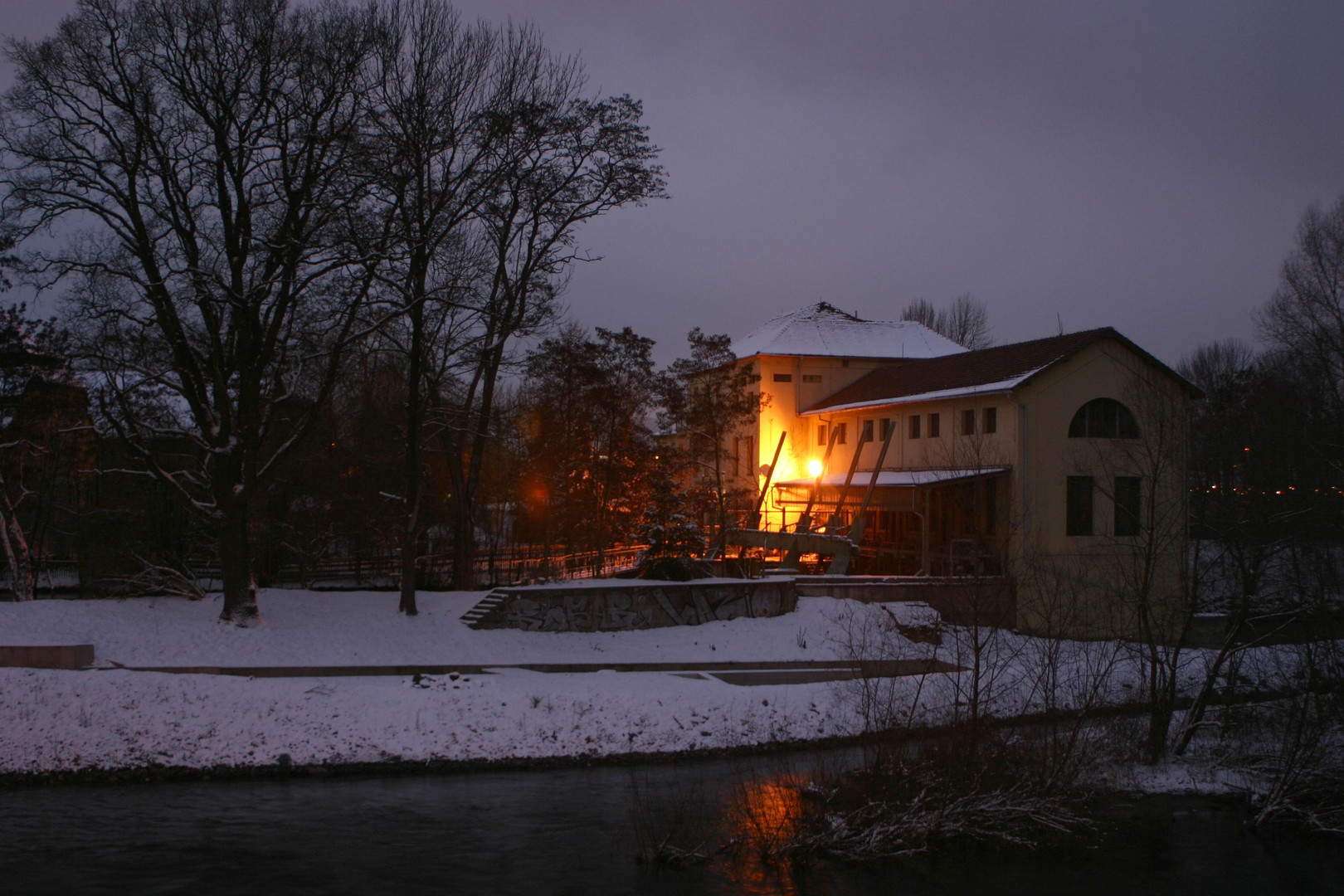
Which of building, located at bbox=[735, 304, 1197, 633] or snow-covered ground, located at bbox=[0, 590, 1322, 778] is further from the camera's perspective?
building, located at bbox=[735, 304, 1197, 633]

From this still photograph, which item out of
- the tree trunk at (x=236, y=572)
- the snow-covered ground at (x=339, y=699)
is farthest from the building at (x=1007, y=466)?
the tree trunk at (x=236, y=572)

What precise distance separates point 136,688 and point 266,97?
12.5 meters

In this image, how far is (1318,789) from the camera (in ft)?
49.4

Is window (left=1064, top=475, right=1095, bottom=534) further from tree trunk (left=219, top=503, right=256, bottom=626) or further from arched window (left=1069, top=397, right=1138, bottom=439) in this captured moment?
tree trunk (left=219, top=503, right=256, bottom=626)

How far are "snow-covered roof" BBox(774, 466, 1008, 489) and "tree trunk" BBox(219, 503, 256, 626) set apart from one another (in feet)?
58.9

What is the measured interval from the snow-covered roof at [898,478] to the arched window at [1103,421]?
3.00m

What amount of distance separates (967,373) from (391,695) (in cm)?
2405

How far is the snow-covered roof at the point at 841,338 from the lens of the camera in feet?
148

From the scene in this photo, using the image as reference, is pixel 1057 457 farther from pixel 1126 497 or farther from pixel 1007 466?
pixel 1126 497

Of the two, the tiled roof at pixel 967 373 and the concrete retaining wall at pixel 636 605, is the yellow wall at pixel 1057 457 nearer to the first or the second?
→ the tiled roof at pixel 967 373

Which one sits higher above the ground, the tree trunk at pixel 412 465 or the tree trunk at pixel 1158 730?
the tree trunk at pixel 412 465

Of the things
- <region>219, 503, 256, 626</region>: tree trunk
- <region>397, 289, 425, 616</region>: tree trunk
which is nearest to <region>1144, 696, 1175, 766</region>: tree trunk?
<region>397, 289, 425, 616</region>: tree trunk

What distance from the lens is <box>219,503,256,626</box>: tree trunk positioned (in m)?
22.3

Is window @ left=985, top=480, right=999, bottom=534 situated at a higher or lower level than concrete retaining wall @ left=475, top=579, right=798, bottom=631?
higher
